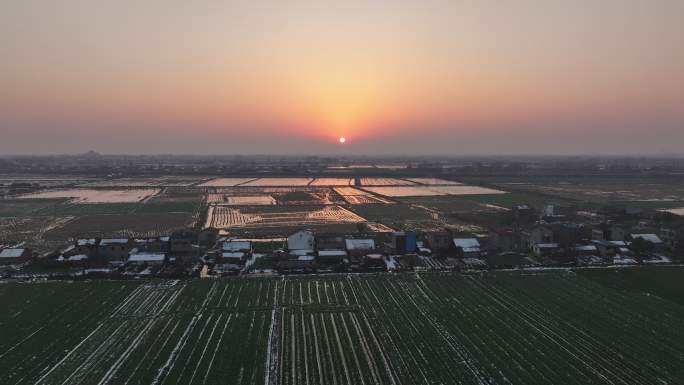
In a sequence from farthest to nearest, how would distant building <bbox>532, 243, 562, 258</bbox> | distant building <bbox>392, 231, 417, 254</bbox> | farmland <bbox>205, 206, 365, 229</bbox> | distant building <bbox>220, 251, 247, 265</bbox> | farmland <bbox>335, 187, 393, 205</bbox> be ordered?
farmland <bbox>335, 187, 393, 205</bbox>
farmland <bbox>205, 206, 365, 229</bbox>
distant building <bbox>392, 231, 417, 254</bbox>
distant building <bbox>532, 243, 562, 258</bbox>
distant building <bbox>220, 251, 247, 265</bbox>

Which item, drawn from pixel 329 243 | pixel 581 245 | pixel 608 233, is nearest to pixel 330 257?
pixel 329 243

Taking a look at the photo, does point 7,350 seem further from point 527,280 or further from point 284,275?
point 527,280

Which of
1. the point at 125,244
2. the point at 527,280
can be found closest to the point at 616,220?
the point at 527,280

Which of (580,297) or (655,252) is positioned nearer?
(580,297)

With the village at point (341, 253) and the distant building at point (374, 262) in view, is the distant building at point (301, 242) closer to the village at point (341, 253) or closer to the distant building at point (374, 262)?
the village at point (341, 253)

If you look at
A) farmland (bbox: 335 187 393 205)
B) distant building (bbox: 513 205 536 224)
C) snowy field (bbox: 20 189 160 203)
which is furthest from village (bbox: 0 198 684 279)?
snowy field (bbox: 20 189 160 203)

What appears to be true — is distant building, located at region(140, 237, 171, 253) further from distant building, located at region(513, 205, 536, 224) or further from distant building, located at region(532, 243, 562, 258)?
distant building, located at region(513, 205, 536, 224)

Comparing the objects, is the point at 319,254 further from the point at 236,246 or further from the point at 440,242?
the point at 440,242
